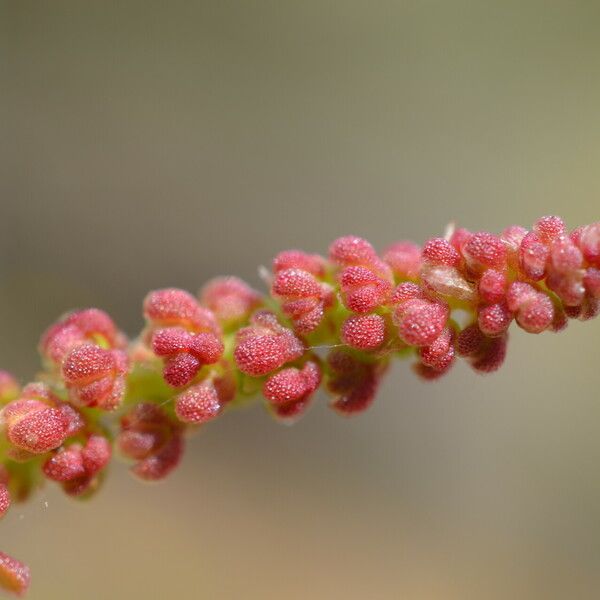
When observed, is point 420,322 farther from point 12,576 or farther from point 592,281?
point 12,576

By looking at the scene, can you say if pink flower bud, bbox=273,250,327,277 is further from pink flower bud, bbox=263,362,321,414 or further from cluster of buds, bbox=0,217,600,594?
pink flower bud, bbox=263,362,321,414

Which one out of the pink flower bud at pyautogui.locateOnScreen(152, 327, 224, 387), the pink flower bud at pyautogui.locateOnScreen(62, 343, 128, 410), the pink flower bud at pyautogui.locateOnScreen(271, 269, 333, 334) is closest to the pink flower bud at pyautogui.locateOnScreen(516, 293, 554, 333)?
the pink flower bud at pyautogui.locateOnScreen(271, 269, 333, 334)

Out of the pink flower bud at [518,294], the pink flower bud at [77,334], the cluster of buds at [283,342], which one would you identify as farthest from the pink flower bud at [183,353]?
the pink flower bud at [518,294]

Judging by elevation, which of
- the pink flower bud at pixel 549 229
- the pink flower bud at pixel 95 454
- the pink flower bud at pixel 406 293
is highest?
the pink flower bud at pixel 549 229

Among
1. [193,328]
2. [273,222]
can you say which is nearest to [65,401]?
[193,328]

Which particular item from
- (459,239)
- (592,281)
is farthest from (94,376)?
(592,281)

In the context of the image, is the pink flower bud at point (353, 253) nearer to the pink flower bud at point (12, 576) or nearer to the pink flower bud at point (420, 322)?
the pink flower bud at point (420, 322)

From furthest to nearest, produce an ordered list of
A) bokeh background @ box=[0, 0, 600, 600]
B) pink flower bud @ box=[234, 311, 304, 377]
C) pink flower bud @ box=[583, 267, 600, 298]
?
1. bokeh background @ box=[0, 0, 600, 600]
2. pink flower bud @ box=[234, 311, 304, 377]
3. pink flower bud @ box=[583, 267, 600, 298]
